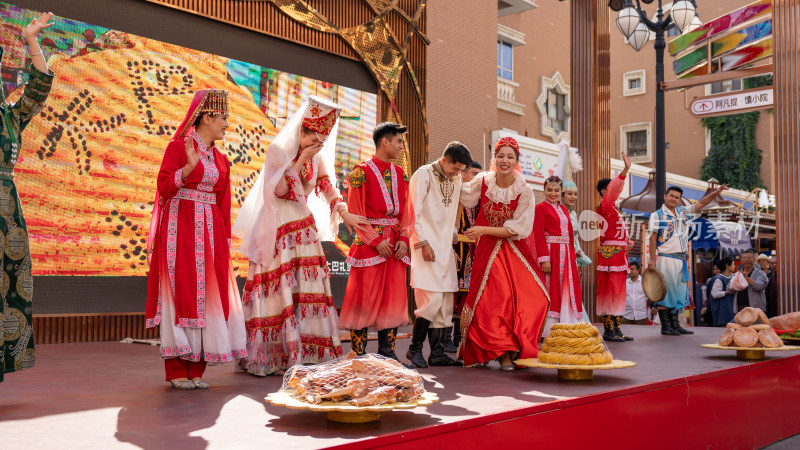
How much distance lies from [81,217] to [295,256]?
3033 millimetres

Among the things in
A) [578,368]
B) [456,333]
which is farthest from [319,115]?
[456,333]

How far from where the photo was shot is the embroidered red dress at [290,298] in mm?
4246

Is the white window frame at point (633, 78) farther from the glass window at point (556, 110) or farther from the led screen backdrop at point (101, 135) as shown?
the led screen backdrop at point (101, 135)

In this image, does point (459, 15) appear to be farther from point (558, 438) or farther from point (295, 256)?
point (558, 438)

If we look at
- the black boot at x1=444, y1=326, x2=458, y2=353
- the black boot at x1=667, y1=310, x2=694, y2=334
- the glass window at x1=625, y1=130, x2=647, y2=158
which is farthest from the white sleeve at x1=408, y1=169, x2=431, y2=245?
the glass window at x1=625, y1=130, x2=647, y2=158

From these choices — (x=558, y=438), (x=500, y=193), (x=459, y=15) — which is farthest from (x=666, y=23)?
(x=558, y=438)

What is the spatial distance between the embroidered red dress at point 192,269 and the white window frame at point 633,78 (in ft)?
78.7

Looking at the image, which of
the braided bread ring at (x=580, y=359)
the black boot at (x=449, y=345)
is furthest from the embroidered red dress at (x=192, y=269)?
the black boot at (x=449, y=345)

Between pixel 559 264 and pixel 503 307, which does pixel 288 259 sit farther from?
pixel 559 264

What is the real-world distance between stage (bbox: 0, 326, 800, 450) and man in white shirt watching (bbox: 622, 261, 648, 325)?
5309 millimetres

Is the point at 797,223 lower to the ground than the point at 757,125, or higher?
lower

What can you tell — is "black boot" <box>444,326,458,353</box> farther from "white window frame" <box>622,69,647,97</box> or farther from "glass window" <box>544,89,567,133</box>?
"white window frame" <box>622,69,647,97</box>

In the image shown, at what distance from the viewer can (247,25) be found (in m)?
7.81

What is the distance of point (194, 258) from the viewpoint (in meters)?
3.69
